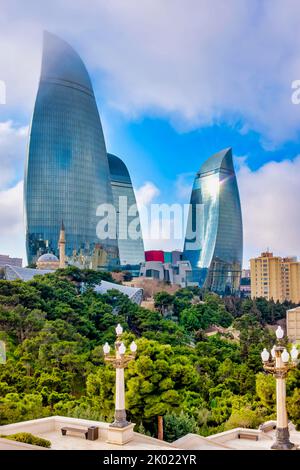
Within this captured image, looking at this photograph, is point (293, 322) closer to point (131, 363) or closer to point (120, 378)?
point (131, 363)

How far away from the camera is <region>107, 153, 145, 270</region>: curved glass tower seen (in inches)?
860

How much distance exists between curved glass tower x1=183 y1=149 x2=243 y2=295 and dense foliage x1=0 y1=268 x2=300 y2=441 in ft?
19.4

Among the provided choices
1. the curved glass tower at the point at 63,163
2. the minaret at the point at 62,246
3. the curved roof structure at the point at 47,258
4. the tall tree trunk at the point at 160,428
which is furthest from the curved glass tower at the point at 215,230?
the tall tree trunk at the point at 160,428

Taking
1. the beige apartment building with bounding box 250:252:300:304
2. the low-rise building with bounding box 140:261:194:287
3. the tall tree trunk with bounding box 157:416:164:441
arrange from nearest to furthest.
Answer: the tall tree trunk with bounding box 157:416:164:441
the beige apartment building with bounding box 250:252:300:304
the low-rise building with bounding box 140:261:194:287

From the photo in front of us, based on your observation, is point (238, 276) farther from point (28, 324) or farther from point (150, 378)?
point (150, 378)

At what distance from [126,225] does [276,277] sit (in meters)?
7.19

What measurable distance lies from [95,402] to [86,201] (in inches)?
610

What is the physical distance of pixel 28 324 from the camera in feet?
31.9

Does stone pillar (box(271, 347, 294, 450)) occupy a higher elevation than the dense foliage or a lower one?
higher

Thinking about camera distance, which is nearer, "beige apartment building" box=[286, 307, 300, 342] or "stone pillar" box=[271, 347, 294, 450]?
"stone pillar" box=[271, 347, 294, 450]

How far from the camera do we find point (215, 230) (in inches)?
908

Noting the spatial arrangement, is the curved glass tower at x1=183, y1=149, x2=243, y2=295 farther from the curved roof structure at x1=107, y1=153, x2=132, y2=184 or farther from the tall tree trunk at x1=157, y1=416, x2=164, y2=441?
the tall tree trunk at x1=157, y1=416, x2=164, y2=441

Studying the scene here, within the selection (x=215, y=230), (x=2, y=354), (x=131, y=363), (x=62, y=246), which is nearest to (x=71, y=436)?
(x=131, y=363)

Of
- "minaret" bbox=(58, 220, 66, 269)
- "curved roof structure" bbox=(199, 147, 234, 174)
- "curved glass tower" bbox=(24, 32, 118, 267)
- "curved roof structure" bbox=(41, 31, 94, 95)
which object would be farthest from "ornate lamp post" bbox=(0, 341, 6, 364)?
"curved roof structure" bbox=(199, 147, 234, 174)
